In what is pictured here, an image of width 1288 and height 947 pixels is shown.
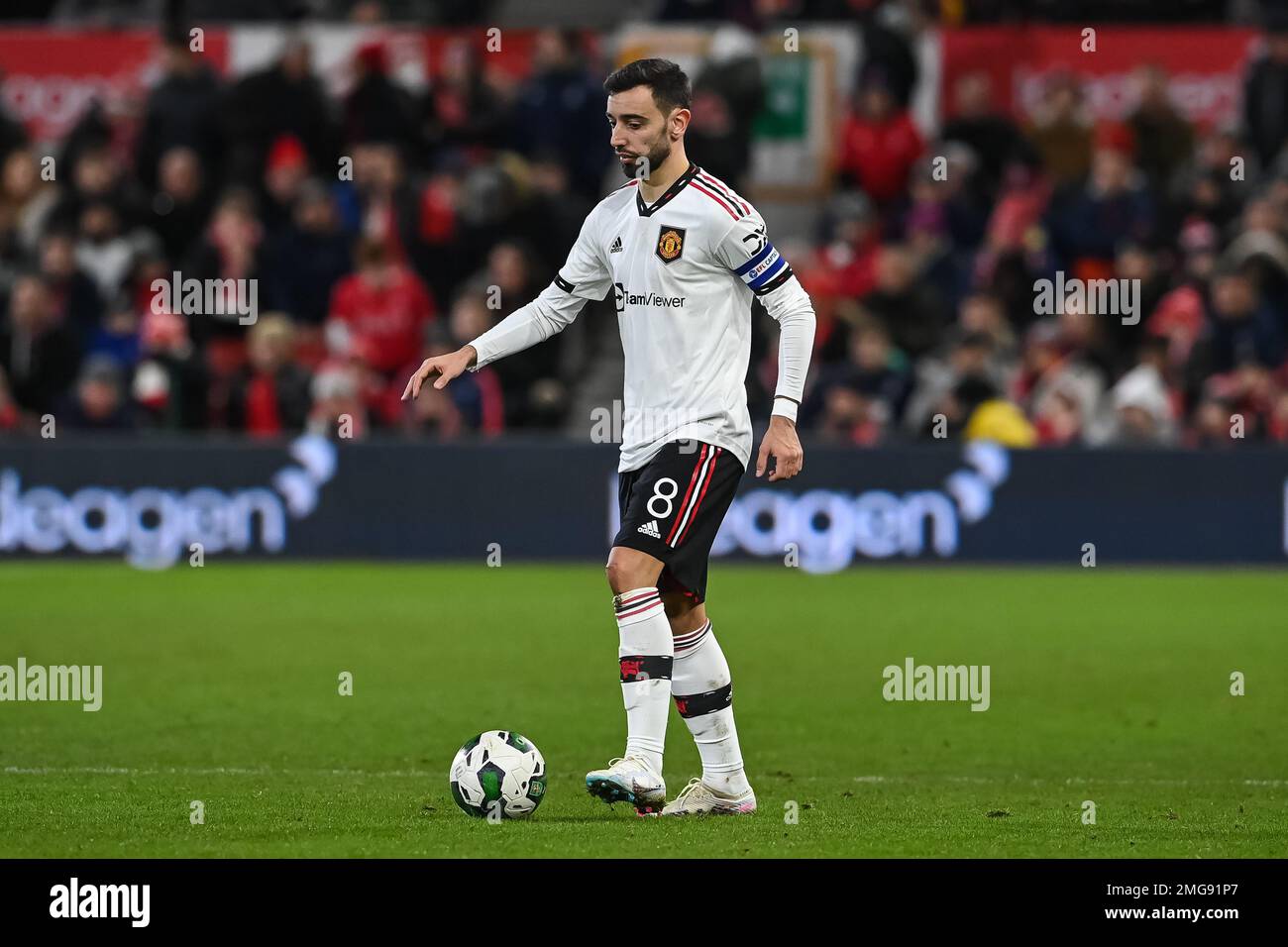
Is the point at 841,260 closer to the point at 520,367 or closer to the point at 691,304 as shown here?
the point at 520,367

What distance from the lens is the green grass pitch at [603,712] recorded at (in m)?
7.77

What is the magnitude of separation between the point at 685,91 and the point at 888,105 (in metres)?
13.7

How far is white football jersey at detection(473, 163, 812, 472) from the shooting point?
26.3 feet

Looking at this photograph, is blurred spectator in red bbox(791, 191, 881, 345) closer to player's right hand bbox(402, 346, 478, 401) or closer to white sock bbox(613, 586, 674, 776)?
player's right hand bbox(402, 346, 478, 401)

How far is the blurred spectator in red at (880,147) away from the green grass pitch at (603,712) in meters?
4.84

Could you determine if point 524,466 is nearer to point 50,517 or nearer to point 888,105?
point 50,517

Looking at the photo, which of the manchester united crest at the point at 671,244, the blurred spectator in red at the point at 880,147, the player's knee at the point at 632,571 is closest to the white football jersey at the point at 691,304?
the manchester united crest at the point at 671,244

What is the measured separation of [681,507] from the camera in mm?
7973

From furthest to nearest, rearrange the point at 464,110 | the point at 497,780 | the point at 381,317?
the point at 464,110
the point at 381,317
the point at 497,780

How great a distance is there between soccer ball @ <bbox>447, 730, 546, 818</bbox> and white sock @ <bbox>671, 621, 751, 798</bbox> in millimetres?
628

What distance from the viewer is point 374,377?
63.8ft

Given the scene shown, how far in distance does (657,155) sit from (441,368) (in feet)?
3.64

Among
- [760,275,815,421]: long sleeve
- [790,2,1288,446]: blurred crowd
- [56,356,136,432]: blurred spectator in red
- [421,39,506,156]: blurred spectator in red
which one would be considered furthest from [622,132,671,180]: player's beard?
[421,39,506,156]: blurred spectator in red

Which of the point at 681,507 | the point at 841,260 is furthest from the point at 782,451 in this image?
the point at 841,260
